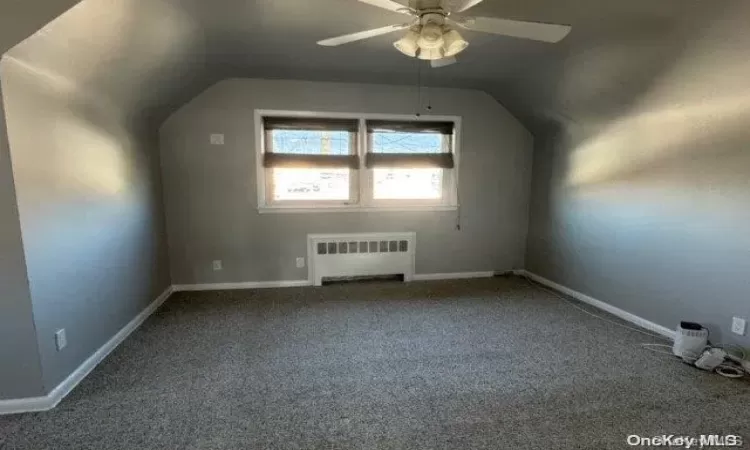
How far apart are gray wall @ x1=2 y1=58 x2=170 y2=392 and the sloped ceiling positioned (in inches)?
6.8

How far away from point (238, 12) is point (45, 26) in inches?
39.2

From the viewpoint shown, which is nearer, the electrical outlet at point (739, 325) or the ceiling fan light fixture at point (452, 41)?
the ceiling fan light fixture at point (452, 41)

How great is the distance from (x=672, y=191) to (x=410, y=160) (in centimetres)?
239

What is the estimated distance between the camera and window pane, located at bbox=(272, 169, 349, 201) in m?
4.15

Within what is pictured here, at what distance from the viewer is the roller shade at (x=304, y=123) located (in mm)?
A: 3980

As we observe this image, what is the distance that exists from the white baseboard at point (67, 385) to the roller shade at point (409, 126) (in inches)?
116

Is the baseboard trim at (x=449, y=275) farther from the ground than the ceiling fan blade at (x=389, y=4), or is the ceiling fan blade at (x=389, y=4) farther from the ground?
the ceiling fan blade at (x=389, y=4)

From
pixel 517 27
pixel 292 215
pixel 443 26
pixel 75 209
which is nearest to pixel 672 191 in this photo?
pixel 517 27

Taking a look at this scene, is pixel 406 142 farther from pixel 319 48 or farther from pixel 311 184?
pixel 319 48

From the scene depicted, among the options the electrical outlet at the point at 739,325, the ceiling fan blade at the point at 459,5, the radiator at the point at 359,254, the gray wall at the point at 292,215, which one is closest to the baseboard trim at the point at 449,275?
the gray wall at the point at 292,215

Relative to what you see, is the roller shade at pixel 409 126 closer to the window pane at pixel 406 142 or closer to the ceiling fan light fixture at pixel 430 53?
the window pane at pixel 406 142

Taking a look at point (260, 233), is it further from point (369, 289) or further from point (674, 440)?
point (674, 440)

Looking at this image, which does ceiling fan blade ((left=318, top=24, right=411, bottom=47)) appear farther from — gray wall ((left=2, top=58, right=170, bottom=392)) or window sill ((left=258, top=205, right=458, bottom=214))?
window sill ((left=258, top=205, right=458, bottom=214))

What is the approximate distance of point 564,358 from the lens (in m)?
2.60
